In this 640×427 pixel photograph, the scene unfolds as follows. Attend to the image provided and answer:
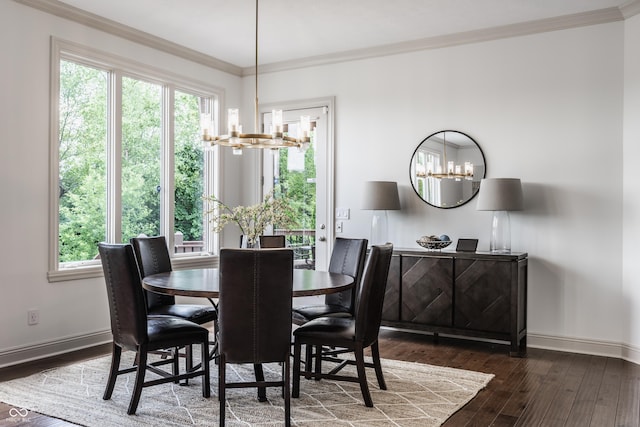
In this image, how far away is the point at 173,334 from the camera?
325 centimetres

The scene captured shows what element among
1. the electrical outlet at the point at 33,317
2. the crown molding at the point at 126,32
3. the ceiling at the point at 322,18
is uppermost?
the ceiling at the point at 322,18

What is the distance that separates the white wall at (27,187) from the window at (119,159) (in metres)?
0.10

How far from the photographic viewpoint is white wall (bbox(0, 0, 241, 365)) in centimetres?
414

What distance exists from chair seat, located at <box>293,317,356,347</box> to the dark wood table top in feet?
0.79

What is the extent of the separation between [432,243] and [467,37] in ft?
6.23

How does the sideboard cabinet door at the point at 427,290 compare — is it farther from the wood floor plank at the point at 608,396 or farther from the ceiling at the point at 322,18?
the ceiling at the point at 322,18

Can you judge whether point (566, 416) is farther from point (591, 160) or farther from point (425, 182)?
point (425, 182)

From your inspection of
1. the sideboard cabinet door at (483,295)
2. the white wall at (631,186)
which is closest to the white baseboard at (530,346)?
the white wall at (631,186)

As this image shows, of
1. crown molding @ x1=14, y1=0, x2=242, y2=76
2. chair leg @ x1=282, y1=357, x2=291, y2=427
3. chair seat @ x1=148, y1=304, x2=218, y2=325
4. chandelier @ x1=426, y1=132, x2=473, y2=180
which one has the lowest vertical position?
chair leg @ x1=282, y1=357, x2=291, y2=427

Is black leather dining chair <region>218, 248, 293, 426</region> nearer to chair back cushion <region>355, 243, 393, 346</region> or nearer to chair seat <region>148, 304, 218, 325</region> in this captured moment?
chair back cushion <region>355, 243, 393, 346</region>

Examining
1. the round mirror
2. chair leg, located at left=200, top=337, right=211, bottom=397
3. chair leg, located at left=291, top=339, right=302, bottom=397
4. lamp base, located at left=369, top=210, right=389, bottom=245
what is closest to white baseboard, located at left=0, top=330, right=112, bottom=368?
chair leg, located at left=200, top=337, right=211, bottom=397

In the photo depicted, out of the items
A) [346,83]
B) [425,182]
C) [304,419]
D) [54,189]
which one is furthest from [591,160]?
[54,189]

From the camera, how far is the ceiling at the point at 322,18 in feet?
14.6

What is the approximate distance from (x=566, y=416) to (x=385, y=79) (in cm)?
355
